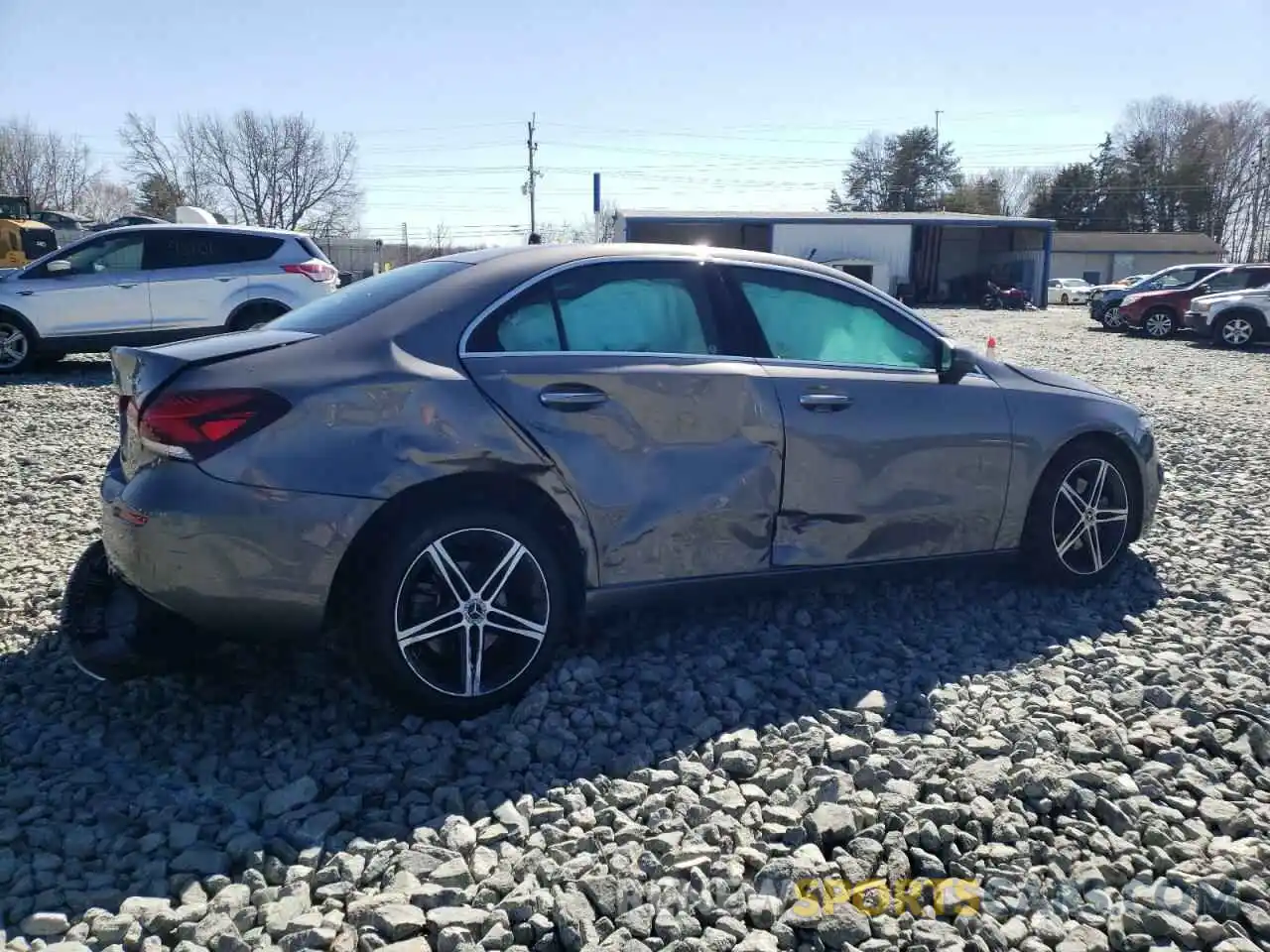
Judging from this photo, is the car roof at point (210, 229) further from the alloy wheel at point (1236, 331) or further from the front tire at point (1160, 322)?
the front tire at point (1160, 322)

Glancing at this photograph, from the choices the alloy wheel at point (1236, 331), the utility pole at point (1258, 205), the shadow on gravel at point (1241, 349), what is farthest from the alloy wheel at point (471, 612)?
the utility pole at point (1258, 205)

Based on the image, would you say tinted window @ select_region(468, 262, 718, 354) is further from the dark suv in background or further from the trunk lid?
the dark suv in background

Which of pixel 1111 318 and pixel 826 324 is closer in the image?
pixel 826 324

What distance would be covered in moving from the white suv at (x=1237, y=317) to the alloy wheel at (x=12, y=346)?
21.4 m

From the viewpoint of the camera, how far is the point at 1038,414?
4566 mm

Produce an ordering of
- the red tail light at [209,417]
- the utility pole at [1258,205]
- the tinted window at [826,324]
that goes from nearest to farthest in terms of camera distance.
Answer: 1. the red tail light at [209,417]
2. the tinted window at [826,324]
3. the utility pole at [1258,205]

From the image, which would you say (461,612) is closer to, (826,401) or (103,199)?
(826,401)

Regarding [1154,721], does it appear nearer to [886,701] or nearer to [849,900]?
[886,701]

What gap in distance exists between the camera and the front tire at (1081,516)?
466 cm

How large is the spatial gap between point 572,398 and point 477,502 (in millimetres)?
483

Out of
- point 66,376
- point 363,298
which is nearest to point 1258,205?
point 66,376

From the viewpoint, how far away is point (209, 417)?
3123mm

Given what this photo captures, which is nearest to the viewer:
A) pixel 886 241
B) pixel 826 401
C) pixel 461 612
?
pixel 461 612

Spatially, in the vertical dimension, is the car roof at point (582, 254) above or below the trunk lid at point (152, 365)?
above
